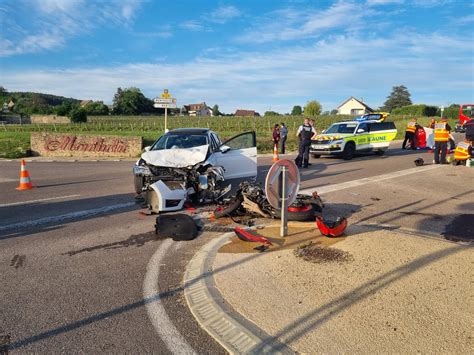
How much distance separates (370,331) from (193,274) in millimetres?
1906

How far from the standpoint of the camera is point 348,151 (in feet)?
53.1

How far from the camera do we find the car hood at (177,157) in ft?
23.9

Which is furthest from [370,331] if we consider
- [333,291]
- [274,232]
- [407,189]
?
[407,189]

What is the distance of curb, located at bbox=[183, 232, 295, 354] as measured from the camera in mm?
2613

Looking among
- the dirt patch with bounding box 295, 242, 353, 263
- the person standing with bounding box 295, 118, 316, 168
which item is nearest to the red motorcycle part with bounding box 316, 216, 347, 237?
the dirt patch with bounding box 295, 242, 353, 263

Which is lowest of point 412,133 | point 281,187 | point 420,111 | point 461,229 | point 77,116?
point 461,229

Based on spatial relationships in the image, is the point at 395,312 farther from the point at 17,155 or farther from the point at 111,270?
the point at 17,155

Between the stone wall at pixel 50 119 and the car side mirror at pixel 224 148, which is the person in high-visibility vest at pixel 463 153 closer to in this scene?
the car side mirror at pixel 224 148

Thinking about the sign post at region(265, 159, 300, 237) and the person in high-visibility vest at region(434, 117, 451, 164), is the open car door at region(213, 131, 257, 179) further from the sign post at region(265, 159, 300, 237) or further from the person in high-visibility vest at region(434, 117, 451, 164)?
the person in high-visibility vest at region(434, 117, 451, 164)

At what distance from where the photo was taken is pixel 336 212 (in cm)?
669

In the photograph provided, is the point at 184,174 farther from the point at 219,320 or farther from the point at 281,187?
the point at 219,320

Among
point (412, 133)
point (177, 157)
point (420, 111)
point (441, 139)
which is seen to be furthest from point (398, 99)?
point (177, 157)

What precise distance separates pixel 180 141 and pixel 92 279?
5.33 metres

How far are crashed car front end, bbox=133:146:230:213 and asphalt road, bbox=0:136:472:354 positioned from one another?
2.23ft
